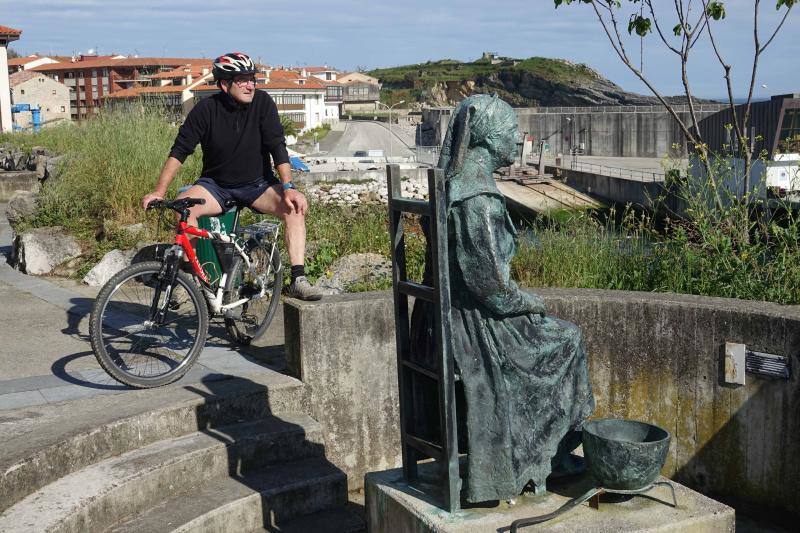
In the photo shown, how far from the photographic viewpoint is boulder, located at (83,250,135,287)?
9.30 meters

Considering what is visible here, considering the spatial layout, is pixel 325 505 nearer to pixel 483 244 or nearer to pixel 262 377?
pixel 262 377

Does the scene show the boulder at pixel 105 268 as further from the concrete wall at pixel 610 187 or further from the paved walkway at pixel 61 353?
the concrete wall at pixel 610 187

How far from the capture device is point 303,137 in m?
94.4

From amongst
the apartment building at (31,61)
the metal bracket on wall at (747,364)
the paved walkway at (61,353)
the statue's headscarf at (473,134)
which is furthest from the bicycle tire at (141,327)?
the apartment building at (31,61)

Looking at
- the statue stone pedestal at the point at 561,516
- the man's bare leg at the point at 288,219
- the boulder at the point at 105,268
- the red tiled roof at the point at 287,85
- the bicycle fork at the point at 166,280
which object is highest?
the red tiled roof at the point at 287,85

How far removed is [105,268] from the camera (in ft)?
30.5

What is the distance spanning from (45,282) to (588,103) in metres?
131

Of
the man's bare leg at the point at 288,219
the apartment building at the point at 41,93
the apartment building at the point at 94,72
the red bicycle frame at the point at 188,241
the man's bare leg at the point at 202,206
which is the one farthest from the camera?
the apartment building at the point at 94,72

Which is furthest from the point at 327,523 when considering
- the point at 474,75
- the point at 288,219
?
the point at 474,75

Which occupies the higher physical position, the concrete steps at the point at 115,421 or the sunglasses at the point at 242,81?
the sunglasses at the point at 242,81

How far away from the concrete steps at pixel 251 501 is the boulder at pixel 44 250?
5.47 meters

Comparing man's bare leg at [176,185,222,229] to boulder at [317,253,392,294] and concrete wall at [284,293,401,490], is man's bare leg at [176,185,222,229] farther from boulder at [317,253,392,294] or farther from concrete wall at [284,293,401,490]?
boulder at [317,253,392,294]

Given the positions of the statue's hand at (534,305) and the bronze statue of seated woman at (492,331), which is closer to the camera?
the bronze statue of seated woman at (492,331)

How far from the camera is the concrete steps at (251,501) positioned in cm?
477
